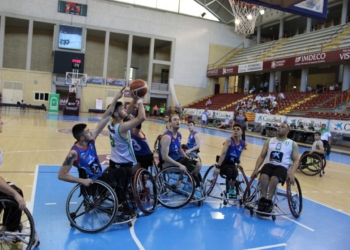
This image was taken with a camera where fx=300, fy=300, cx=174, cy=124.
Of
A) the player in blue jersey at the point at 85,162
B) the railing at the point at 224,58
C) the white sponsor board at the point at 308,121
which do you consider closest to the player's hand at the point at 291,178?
the player in blue jersey at the point at 85,162

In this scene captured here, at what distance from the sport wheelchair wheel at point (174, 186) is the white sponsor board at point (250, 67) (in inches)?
902

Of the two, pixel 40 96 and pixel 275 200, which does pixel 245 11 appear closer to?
pixel 275 200

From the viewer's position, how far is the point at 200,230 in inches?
145

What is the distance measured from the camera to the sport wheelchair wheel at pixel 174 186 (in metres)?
4.38

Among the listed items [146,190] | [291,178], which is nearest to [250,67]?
[291,178]

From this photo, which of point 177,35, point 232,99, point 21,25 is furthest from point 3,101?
point 232,99

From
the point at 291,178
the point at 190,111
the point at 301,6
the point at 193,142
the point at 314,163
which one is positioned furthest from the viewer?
the point at 190,111

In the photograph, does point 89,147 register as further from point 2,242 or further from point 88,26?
point 88,26

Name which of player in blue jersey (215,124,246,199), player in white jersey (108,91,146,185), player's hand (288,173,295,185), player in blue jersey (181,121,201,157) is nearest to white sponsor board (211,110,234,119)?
player in blue jersey (181,121,201,157)

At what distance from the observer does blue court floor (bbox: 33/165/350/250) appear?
324cm

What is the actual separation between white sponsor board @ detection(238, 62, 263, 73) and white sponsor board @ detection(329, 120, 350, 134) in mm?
11982

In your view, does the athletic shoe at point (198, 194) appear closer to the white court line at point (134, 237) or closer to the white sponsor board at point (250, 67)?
the white court line at point (134, 237)

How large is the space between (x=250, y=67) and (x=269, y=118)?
954 centimetres

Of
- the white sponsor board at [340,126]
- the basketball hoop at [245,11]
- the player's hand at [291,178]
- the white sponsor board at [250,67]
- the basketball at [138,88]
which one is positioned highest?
the basketball hoop at [245,11]
